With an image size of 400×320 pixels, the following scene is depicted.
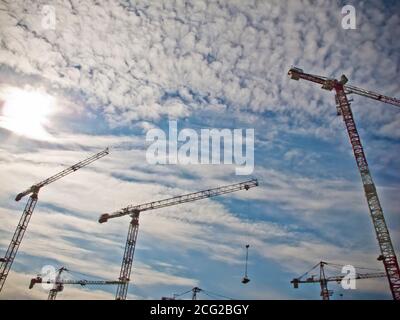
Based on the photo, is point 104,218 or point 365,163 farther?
point 104,218

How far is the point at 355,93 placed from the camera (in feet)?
245

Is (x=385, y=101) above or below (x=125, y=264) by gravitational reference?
above

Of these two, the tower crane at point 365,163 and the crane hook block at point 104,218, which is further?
the crane hook block at point 104,218

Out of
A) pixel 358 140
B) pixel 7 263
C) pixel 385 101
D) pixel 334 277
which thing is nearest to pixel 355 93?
pixel 385 101

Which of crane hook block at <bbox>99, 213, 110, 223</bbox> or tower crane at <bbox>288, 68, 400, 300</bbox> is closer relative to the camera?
tower crane at <bbox>288, 68, 400, 300</bbox>
